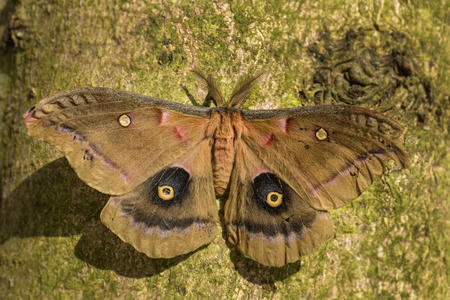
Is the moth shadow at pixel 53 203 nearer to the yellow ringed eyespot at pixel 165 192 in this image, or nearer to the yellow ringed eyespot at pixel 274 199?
the yellow ringed eyespot at pixel 165 192

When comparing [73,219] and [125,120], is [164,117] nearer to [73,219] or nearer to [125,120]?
[125,120]

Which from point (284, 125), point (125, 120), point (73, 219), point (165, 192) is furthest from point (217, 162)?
point (73, 219)

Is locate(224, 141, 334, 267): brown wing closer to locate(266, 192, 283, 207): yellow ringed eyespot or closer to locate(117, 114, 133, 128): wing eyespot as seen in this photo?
locate(266, 192, 283, 207): yellow ringed eyespot

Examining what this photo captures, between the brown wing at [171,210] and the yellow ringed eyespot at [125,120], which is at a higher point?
the yellow ringed eyespot at [125,120]

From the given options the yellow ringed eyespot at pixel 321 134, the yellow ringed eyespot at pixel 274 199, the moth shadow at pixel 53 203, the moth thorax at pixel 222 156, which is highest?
the yellow ringed eyespot at pixel 321 134

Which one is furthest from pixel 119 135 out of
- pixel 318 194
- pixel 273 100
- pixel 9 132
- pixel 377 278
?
pixel 377 278

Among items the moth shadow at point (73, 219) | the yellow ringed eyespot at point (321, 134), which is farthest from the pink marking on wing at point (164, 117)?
the yellow ringed eyespot at point (321, 134)

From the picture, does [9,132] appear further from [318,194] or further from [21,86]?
[318,194]
